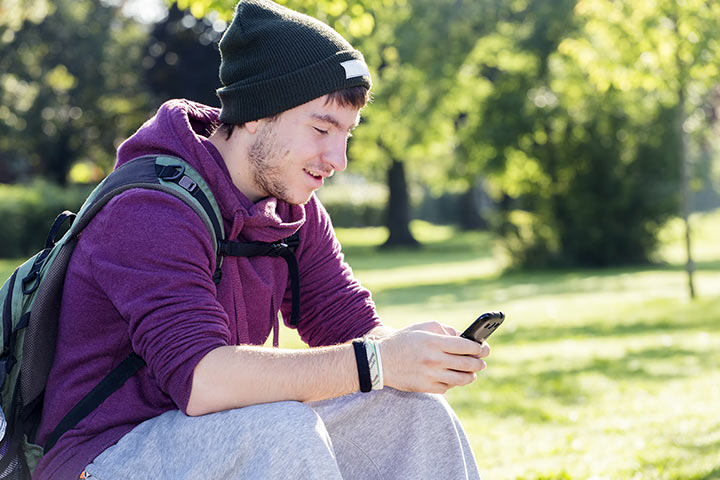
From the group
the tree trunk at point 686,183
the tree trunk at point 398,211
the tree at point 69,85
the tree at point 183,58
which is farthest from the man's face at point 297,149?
the tree at point 69,85

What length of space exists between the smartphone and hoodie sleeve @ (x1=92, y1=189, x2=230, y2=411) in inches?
26.5

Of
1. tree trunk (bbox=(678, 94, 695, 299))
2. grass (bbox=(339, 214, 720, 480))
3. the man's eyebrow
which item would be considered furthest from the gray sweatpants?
tree trunk (bbox=(678, 94, 695, 299))

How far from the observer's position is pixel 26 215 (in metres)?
28.8

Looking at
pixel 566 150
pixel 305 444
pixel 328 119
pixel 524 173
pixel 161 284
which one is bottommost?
pixel 524 173

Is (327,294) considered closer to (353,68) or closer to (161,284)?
(353,68)

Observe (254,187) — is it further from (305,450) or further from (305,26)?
(305,450)

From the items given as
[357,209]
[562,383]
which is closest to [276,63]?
[562,383]

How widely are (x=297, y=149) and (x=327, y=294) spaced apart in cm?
59

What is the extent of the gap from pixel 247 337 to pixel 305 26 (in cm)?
92

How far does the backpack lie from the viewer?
7.64 ft

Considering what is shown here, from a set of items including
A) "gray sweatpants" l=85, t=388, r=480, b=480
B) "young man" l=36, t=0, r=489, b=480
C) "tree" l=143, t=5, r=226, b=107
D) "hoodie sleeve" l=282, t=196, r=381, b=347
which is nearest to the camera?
"gray sweatpants" l=85, t=388, r=480, b=480

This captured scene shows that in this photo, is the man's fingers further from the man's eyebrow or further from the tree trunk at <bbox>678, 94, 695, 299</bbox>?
the tree trunk at <bbox>678, 94, 695, 299</bbox>

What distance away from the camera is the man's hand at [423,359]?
245 cm

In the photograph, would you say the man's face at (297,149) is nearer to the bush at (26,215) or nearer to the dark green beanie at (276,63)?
the dark green beanie at (276,63)
